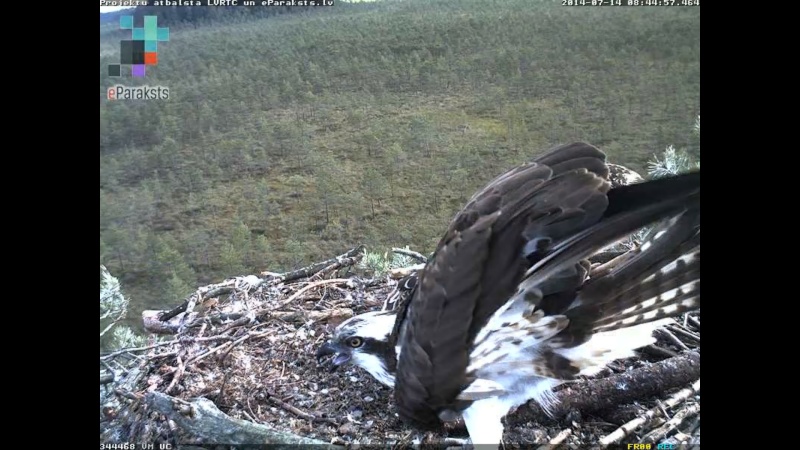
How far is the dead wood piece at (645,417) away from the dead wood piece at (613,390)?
0.11 ft

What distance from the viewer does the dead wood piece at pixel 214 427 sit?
2402mm

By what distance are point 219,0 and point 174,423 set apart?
5.94ft

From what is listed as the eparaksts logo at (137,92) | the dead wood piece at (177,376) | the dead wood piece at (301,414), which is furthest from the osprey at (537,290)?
the eparaksts logo at (137,92)

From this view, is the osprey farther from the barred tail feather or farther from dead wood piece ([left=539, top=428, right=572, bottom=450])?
dead wood piece ([left=539, top=428, right=572, bottom=450])

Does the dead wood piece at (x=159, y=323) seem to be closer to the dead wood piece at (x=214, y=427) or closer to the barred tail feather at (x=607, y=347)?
the dead wood piece at (x=214, y=427)

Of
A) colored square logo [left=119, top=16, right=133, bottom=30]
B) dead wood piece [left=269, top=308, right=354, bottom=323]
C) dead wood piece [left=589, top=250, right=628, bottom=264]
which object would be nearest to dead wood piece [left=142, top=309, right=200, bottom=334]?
dead wood piece [left=269, top=308, right=354, bottom=323]

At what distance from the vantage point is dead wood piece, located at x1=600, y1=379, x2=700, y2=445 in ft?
7.86

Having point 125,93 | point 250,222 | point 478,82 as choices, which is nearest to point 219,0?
point 125,93

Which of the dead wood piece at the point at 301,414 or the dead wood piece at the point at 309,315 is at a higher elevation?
the dead wood piece at the point at 309,315


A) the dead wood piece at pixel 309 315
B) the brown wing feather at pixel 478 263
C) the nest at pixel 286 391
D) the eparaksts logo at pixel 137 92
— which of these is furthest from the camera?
the dead wood piece at pixel 309 315

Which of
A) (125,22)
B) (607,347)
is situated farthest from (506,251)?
(125,22)

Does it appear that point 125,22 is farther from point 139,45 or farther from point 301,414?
point 301,414

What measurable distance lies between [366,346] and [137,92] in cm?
150
